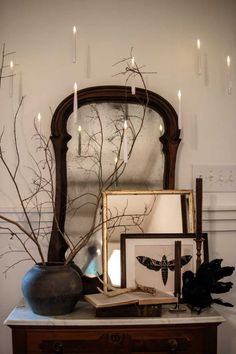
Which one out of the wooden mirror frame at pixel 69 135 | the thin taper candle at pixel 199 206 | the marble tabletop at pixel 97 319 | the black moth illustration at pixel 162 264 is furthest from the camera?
the wooden mirror frame at pixel 69 135

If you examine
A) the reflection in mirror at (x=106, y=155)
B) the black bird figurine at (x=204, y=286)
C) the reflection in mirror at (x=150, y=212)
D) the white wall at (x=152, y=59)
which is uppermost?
the white wall at (x=152, y=59)

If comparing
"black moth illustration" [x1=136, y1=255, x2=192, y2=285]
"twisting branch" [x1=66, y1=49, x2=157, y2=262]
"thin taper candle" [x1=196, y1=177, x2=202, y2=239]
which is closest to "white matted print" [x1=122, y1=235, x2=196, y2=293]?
"black moth illustration" [x1=136, y1=255, x2=192, y2=285]

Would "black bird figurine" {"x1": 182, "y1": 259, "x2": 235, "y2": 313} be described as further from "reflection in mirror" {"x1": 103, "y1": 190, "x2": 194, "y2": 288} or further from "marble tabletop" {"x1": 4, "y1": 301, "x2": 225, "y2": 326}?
"reflection in mirror" {"x1": 103, "y1": 190, "x2": 194, "y2": 288}

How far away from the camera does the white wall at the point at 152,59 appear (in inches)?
78.1

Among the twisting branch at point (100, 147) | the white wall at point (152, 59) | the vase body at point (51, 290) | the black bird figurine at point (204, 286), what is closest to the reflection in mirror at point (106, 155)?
the twisting branch at point (100, 147)

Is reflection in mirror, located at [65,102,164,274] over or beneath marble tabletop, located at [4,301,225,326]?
over

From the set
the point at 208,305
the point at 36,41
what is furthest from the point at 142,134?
the point at 208,305

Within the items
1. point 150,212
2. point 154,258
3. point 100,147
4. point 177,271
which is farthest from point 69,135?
point 177,271

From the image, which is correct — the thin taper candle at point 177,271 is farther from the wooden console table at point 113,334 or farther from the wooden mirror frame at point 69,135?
the wooden mirror frame at point 69,135

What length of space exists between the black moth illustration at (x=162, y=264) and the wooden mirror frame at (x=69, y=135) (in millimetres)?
320

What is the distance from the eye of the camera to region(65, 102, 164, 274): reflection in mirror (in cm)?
191

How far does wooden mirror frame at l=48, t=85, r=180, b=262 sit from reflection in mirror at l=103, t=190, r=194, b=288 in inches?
3.1

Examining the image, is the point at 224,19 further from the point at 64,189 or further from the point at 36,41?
the point at 64,189

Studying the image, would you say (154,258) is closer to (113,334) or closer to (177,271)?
(177,271)
